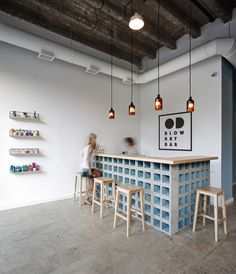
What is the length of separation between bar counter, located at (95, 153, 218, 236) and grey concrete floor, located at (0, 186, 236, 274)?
0.65 feet

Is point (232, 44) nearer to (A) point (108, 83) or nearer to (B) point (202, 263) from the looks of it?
(A) point (108, 83)

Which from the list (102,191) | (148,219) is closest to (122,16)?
(102,191)

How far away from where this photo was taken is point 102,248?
90.0 inches

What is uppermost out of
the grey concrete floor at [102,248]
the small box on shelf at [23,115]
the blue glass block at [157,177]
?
the small box on shelf at [23,115]

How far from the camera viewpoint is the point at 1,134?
352cm

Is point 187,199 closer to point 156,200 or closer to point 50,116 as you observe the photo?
point 156,200

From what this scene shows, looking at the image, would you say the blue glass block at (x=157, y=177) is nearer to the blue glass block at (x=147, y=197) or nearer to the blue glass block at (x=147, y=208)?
the blue glass block at (x=147, y=197)

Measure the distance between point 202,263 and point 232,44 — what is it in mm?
3700

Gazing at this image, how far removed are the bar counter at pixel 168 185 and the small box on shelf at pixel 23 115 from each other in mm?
2170

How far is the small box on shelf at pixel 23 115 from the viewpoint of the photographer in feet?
11.8

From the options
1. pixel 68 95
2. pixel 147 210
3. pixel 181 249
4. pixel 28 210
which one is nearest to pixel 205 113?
pixel 147 210

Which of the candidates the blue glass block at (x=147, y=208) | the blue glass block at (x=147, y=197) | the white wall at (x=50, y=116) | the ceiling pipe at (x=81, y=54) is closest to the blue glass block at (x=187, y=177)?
the blue glass block at (x=147, y=197)

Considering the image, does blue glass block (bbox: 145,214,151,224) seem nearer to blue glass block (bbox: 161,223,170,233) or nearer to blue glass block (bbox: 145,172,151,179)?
blue glass block (bbox: 161,223,170,233)

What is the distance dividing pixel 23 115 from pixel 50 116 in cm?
59
